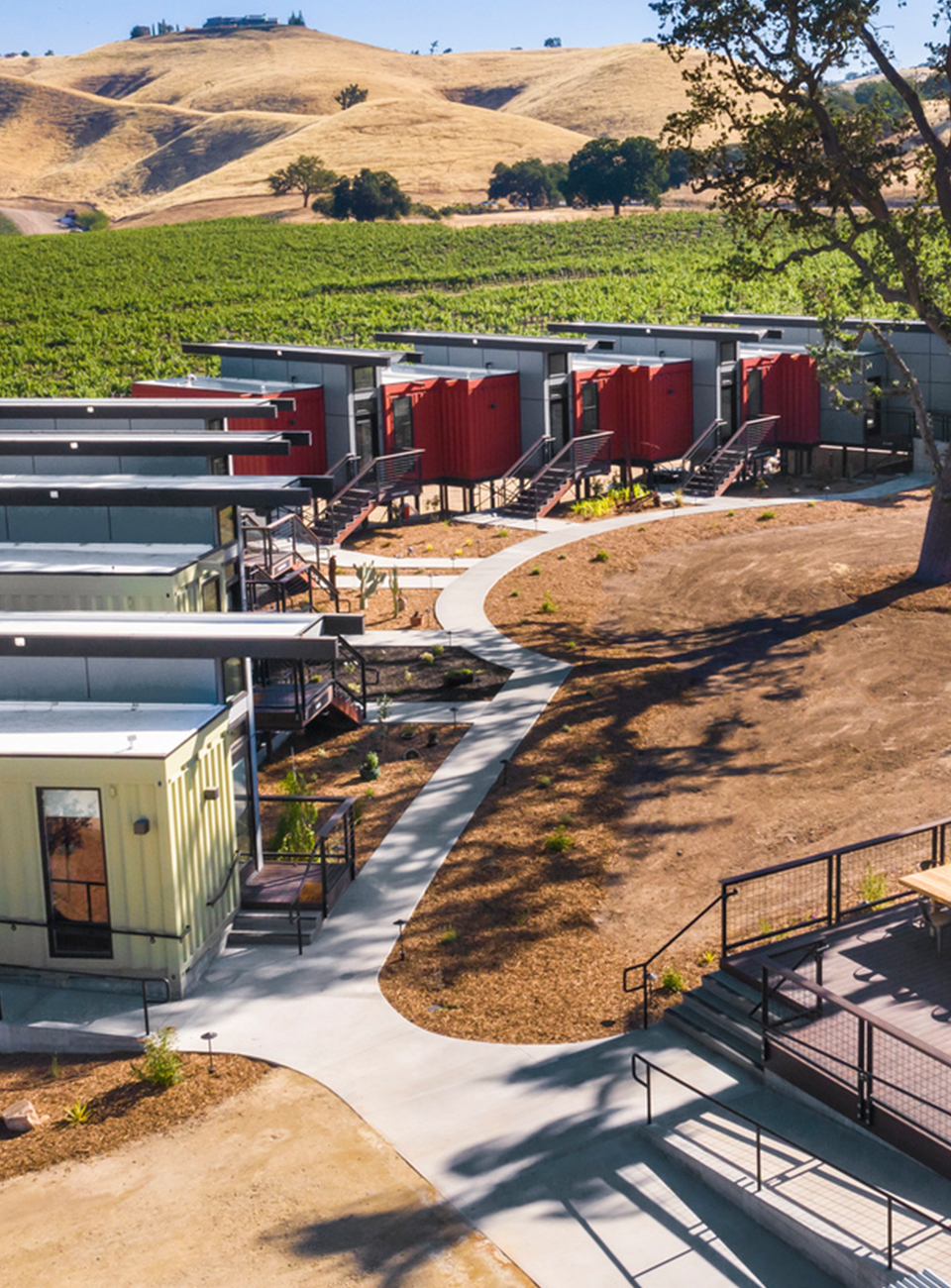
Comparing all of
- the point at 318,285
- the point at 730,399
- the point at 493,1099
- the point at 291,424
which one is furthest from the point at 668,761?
the point at 318,285

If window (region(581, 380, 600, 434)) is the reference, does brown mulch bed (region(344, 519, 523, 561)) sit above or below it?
below

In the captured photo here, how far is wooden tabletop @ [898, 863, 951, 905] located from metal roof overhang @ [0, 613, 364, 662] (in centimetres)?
666

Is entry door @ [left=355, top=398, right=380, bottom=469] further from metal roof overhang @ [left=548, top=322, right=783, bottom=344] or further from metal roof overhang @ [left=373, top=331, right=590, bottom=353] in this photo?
metal roof overhang @ [left=548, top=322, right=783, bottom=344]

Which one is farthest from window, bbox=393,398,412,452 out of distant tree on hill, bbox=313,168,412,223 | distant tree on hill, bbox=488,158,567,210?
distant tree on hill, bbox=488,158,567,210

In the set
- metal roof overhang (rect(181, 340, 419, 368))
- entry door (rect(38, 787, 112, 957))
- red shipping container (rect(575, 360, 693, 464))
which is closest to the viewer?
entry door (rect(38, 787, 112, 957))

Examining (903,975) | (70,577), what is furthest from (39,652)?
(903,975)

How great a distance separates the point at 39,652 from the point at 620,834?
8.46 metres

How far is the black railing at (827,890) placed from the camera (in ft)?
52.1

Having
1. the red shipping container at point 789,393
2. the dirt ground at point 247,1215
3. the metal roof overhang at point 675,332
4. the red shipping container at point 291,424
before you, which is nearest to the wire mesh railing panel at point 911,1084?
the dirt ground at point 247,1215

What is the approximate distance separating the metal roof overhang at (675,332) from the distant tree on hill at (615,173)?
102 m

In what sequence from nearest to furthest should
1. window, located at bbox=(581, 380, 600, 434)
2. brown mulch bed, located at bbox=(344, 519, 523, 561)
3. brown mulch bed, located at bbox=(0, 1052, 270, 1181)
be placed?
brown mulch bed, located at bbox=(0, 1052, 270, 1181)
brown mulch bed, located at bbox=(344, 519, 523, 561)
window, located at bbox=(581, 380, 600, 434)

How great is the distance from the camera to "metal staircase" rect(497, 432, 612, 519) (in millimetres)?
43125

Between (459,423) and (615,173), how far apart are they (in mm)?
117699

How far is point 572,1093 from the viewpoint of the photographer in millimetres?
13992
